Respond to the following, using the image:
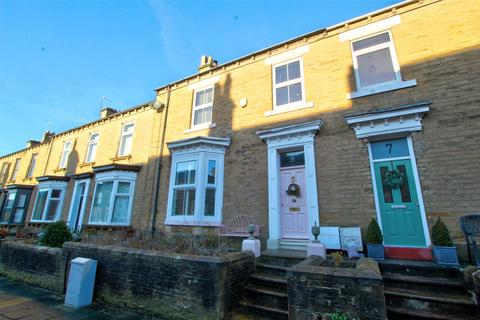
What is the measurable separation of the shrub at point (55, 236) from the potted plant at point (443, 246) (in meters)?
10.6

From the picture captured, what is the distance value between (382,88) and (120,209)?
37.2ft

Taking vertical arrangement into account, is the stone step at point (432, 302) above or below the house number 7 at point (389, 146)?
below

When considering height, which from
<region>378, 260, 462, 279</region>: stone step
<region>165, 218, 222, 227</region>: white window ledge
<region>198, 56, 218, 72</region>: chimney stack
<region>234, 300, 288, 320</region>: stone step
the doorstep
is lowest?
<region>234, 300, 288, 320</region>: stone step

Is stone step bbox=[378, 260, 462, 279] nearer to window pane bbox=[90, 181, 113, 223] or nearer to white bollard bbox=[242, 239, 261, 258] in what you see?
white bollard bbox=[242, 239, 261, 258]

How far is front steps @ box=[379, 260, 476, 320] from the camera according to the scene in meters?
3.58

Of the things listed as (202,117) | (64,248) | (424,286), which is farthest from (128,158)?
(424,286)

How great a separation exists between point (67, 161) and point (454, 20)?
1977cm

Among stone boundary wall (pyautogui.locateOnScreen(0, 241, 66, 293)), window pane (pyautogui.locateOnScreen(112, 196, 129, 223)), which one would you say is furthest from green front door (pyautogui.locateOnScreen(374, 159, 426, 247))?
window pane (pyautogui.locateOnScreen(112, 196, 129, 223))

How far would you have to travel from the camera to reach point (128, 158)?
11828 mm

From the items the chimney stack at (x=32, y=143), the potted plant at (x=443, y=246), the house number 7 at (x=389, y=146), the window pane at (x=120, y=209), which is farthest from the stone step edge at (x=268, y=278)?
the chimney stack at (x=32, y=143)

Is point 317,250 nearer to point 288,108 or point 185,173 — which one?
point 288,108

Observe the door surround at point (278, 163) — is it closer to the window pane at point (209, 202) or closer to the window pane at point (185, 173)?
the window pane at point (209, 202)

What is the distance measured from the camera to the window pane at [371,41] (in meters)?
7.12

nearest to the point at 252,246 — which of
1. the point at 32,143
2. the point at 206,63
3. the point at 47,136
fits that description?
the point at 206,63
